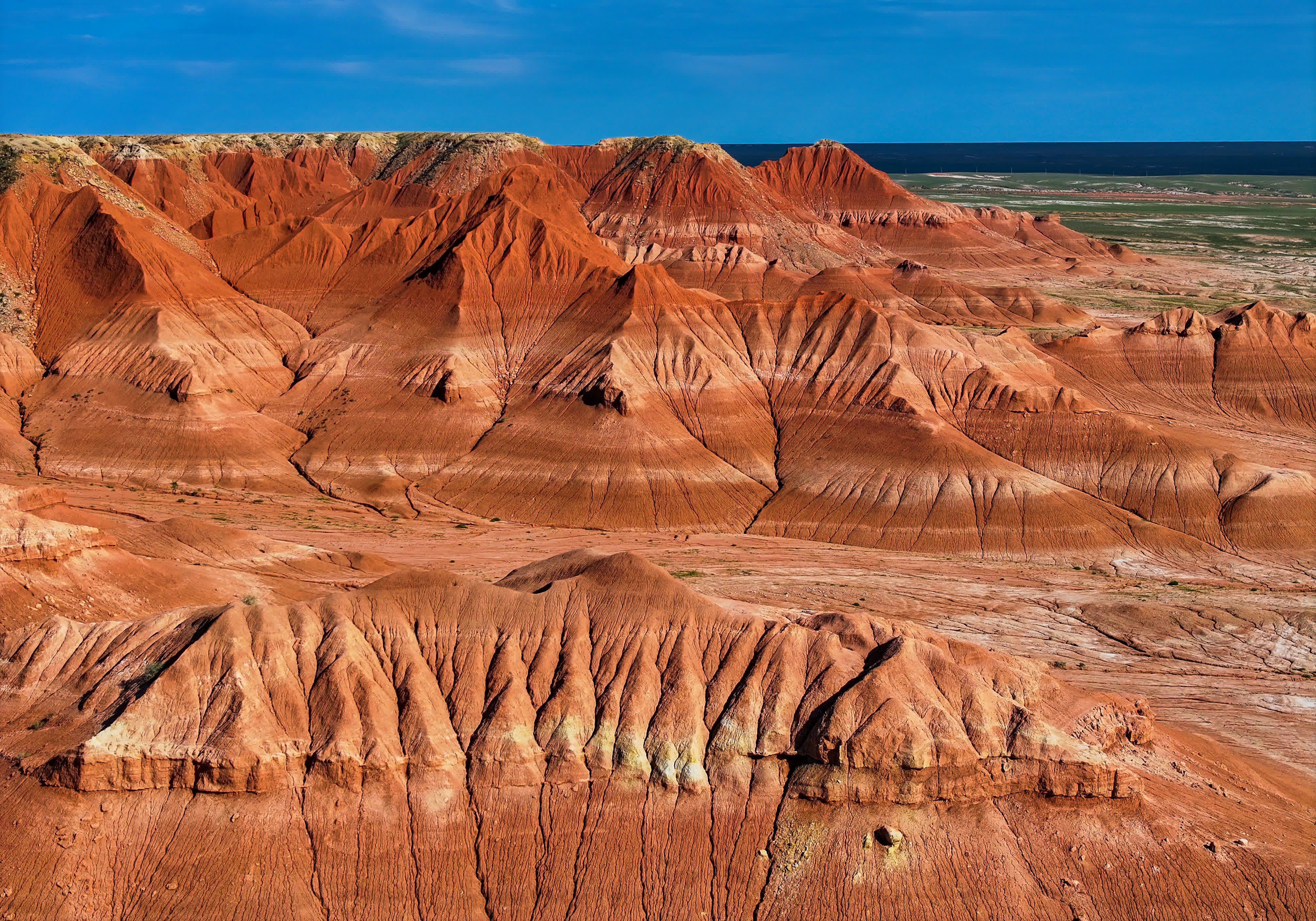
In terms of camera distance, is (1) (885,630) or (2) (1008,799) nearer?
(2) (1008,799)

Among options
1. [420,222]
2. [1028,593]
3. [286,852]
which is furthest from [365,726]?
[420,222]

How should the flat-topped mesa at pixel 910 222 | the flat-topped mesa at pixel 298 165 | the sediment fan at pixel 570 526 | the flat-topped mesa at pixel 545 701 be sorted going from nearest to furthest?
the sediment fan at pixel 570 526, the flat-topped mesa at pixel 545 701, the flat-topped mesa at pixel 298 165, the flat-topped mesa at pixel 910 222

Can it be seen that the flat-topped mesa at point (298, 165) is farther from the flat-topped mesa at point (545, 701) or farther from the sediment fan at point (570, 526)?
the flat-topped mesa at point (545, 701)

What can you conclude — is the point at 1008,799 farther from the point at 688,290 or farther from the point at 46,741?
the point at 688,290

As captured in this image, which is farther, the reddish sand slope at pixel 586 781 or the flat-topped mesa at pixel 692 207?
the flat-topped mesa at pixel 692 207

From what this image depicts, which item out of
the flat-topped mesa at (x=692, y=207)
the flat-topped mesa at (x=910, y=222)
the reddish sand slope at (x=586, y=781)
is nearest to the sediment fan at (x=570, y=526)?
the reddish sand slope at (x=586, y=781)

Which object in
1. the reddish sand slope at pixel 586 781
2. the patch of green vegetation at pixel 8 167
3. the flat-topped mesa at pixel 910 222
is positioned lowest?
the reddish sand slope at pixel 586 781

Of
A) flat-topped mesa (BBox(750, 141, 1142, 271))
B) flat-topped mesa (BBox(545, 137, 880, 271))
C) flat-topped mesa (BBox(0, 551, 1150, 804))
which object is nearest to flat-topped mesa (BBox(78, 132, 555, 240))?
flat-topped mesa (BBox(545, 137, 880, 271))

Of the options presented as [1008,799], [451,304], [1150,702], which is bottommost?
[1150,702]
